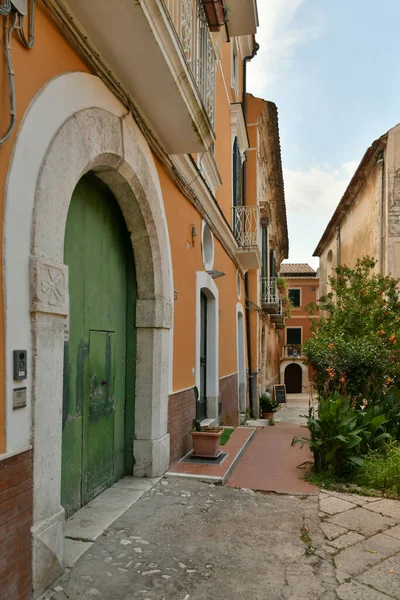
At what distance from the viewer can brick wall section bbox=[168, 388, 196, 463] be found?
5.50 meters

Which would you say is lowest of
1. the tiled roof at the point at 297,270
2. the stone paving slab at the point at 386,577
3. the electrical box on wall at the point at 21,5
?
the stone paving slab at the point at 386,577

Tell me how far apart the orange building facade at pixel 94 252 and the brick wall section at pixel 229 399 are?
1200mm

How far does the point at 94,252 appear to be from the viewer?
14.1ft

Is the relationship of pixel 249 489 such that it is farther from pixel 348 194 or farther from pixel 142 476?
pixel 348 194

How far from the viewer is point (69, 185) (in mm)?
3146

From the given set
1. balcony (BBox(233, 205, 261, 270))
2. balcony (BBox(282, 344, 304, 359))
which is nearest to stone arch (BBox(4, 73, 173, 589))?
balcony (BBox(233, 205, 261, 270))

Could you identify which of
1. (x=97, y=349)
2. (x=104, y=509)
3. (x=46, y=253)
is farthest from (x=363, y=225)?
(x=46, y=253)

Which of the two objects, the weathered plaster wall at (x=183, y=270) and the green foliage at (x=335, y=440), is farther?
the weathered plaster wall at (x=183, y=270)

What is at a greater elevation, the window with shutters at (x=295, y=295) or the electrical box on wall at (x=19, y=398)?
the window with shutters at (x=295, y=295)

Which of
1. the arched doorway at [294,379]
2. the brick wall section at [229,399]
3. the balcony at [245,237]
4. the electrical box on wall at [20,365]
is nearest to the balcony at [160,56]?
the electrical box on wall at [20,365]

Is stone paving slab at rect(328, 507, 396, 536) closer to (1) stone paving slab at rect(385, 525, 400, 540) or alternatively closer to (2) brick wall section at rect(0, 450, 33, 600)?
(1) stone paving slab at rect(385, 525, 400, 540)

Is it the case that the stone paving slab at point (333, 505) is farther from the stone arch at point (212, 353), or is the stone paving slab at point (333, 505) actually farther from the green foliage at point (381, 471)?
the stone arch at point (212, 353)

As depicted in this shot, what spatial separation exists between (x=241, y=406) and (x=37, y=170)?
11.0 metres

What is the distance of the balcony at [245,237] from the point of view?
11.5m
